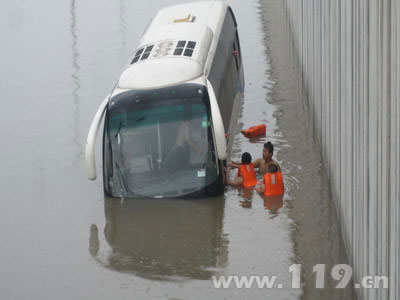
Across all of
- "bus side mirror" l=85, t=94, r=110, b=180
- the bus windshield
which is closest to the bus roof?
the bus windshield

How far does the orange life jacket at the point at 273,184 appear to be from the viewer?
54.6ft

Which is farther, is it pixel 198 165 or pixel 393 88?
pixel 198 165

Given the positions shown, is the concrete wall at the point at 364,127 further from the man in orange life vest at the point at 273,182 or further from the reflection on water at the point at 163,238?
the reflection on water at the point at 163,238

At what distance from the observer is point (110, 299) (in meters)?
13.4

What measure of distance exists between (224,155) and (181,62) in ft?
7.72

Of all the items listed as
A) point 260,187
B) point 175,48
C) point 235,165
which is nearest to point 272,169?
point 260,187

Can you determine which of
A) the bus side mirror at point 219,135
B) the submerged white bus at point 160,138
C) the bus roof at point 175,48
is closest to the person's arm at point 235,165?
the submerged white bus at point 160,138

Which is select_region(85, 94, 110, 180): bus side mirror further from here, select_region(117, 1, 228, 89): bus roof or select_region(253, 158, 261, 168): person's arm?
select_region(253, 158, 261, 168): person's arm

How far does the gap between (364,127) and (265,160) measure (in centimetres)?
649

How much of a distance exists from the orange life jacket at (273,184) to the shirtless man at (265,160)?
37cm

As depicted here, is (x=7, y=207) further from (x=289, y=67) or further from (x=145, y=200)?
(x=289, y=67)

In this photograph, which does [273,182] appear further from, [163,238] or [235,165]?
[163,238]

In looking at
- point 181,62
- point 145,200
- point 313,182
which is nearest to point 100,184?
point 145,200

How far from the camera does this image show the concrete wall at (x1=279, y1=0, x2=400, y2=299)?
9.06 m
